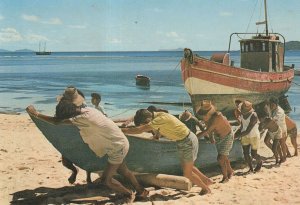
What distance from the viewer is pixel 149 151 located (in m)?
6.86

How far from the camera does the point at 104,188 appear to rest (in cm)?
696

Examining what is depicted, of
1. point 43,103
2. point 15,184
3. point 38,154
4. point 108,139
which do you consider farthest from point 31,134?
point 43,103

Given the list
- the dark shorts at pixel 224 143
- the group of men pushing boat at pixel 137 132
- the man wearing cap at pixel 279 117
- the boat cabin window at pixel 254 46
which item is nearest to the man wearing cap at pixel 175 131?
the group of men pushing boat at pixel 137 132

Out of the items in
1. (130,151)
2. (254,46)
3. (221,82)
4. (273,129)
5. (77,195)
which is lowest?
(77,195)

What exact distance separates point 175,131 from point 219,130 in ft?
4.31

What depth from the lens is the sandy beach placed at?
20.9ft

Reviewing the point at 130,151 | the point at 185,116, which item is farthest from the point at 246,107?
the point at 130,151

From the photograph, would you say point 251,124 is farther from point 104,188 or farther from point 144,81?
point 144,81

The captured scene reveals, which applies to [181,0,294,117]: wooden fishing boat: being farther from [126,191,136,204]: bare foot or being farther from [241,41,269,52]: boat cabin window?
[126,191,136,204]: bare foot

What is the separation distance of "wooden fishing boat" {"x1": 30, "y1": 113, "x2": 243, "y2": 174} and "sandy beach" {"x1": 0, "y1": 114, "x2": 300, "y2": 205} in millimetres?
412

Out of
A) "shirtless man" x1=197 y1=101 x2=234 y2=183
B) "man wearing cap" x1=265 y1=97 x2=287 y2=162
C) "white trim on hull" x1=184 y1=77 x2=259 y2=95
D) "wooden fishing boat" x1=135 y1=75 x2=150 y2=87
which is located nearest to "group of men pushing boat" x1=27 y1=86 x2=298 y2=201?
"shirtless man" x1=197 y1=101 x2=234 y2=183

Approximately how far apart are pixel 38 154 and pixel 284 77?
1776 centimetres

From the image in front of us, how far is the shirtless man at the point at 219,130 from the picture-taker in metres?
7.24

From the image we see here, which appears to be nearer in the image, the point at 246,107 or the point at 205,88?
the point at 246,107
